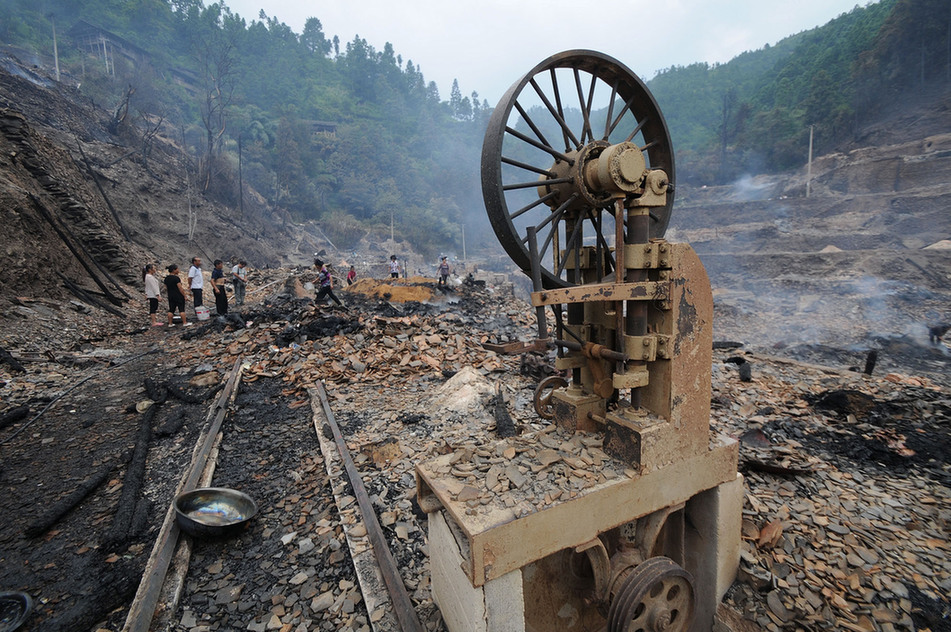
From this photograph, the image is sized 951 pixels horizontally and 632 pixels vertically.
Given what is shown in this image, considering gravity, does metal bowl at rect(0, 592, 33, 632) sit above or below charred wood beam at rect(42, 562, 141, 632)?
above

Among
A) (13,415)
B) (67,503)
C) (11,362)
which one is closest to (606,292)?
(67,503)

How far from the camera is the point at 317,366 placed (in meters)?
7.44

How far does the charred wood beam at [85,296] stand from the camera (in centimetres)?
1008

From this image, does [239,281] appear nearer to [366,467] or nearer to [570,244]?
[366,467]

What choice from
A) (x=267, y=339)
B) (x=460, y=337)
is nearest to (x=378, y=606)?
(x=460, y=337)

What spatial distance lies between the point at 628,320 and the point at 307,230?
3960cm

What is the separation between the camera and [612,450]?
7.81ft

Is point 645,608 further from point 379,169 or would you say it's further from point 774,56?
point 774,56

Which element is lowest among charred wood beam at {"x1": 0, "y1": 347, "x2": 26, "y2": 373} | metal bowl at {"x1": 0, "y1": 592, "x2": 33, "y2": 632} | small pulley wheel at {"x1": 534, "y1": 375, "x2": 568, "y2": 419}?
metal bowl at {"x1": 0, "y1": 592, "x2": 33, "y2": 632}

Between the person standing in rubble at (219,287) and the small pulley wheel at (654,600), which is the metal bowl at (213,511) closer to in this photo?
the small pulley wheel at (654,600)

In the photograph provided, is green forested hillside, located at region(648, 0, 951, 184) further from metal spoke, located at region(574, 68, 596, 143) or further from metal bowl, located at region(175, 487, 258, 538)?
metal bowl, located at region(175, 487, 258, 538)

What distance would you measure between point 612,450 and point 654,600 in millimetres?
803

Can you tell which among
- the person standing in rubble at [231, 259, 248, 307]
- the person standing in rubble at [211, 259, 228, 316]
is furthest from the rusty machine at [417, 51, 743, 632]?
the person standing in rubble at [231, 259, 248, 307]

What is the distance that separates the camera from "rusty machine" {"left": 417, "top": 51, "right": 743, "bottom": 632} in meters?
1.99
